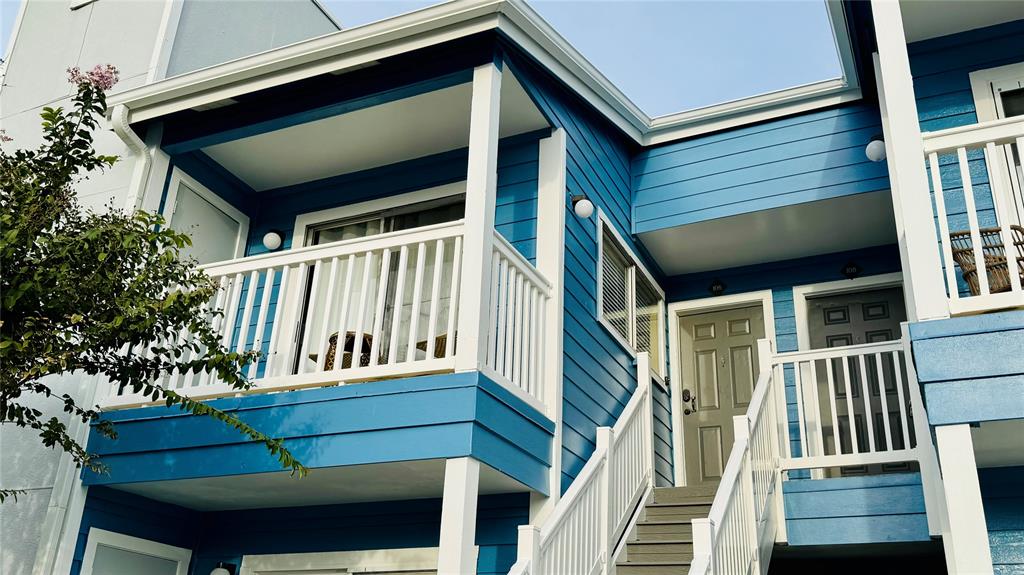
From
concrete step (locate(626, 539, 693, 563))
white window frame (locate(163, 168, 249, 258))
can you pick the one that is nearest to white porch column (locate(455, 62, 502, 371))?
concrete step (locate(626, 539, 693, 563))

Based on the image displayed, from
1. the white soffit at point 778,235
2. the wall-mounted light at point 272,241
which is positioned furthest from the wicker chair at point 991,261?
the wall-mounted light at point 272,241

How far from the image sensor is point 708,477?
7863mm

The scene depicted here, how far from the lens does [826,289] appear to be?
769 centimetres

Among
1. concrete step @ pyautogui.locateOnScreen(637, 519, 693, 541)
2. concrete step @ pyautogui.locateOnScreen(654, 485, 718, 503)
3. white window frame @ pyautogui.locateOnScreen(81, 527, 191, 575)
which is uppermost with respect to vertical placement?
concrete step @ pyautogui.locateOnScreen(654, 485, 718, 503)

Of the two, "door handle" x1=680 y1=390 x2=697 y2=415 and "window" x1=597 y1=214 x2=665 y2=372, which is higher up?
"window" x1=597 y1=214 x2=665 y2=372

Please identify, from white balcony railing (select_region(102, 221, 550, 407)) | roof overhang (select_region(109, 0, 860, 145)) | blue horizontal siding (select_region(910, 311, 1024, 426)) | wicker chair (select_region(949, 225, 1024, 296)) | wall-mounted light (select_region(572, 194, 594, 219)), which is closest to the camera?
blue horizontal siding (select_region(910, 311, 1024, 426))

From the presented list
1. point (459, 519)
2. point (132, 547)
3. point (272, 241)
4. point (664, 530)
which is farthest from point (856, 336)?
point (132, 547)

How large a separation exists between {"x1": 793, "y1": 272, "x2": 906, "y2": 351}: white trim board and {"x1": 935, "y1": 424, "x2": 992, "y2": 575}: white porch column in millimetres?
3628

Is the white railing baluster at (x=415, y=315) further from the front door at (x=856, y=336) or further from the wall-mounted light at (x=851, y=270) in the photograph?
the wall-mounted light at (x=851, y=270)

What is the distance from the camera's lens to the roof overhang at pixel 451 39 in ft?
17.6

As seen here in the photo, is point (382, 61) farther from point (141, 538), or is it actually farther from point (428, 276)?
point (141, 538)

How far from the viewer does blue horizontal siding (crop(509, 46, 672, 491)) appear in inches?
238

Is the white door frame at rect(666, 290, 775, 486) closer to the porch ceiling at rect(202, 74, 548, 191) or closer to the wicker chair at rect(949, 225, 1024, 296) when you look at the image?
the wicker chair at rect(949, 225, 1024, 296)

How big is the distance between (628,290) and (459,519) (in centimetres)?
351
